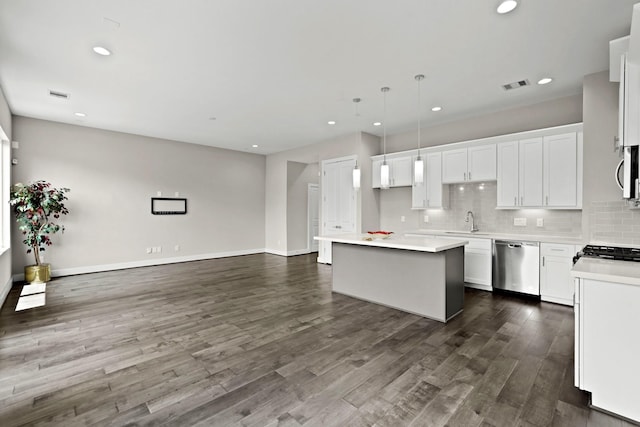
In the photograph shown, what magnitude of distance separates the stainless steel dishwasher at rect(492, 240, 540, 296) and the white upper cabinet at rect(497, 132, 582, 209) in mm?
644

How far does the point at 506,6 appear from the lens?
2.42 m

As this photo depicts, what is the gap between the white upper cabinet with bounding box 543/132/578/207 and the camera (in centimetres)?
410

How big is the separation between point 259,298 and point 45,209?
433 cm

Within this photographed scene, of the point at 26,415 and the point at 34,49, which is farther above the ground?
the point at 34,49

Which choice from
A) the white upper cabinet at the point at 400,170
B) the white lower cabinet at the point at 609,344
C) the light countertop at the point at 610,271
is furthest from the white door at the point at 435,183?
the white lower cabinet at the point at 609,344

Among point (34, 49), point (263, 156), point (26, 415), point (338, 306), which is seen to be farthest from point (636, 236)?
point (263, 156)

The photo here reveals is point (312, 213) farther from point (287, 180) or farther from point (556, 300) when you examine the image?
point (556, 300)

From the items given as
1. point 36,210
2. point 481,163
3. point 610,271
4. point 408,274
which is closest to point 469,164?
point 481,163

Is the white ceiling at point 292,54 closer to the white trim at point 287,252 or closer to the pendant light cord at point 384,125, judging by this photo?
the pendant light cord at point 384,125

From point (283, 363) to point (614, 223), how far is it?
405cm

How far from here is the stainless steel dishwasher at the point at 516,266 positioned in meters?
4.29

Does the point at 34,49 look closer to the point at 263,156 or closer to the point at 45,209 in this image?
the point at 45,209

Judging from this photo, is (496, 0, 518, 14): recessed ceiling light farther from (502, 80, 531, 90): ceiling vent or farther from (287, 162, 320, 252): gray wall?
(287, 162, 320, 252): gray wall

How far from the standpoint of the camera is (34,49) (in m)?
3.12
